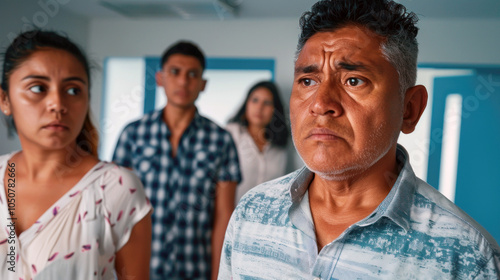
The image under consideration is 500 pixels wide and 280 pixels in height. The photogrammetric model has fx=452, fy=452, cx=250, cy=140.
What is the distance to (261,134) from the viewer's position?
10.5 ft

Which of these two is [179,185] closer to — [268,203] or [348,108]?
[268,203]

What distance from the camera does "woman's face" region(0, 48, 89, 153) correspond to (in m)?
1.16

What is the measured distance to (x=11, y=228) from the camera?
1121mm

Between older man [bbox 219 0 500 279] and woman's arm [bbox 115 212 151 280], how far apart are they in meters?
0.29

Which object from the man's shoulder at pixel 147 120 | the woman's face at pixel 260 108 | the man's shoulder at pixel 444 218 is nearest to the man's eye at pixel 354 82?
the man's shoulder at pixel 444 218

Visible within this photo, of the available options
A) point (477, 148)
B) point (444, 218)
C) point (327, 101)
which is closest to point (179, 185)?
point (327, 101)

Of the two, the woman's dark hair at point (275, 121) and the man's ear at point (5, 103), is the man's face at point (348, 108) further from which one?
the woman's dark hair at point (275, 121)

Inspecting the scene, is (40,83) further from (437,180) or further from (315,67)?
(437,180)

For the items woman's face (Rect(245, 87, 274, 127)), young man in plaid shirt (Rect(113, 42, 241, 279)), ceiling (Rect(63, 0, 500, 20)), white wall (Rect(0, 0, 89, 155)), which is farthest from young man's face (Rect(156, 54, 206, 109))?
ceiling (Rect(63, 0, 500, 20))

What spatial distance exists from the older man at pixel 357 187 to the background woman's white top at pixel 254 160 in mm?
1941

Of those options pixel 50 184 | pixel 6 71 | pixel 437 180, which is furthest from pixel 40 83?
pixel 437 180

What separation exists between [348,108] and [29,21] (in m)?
2.03

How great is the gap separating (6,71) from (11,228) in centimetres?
41

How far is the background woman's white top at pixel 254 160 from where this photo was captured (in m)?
2.99
